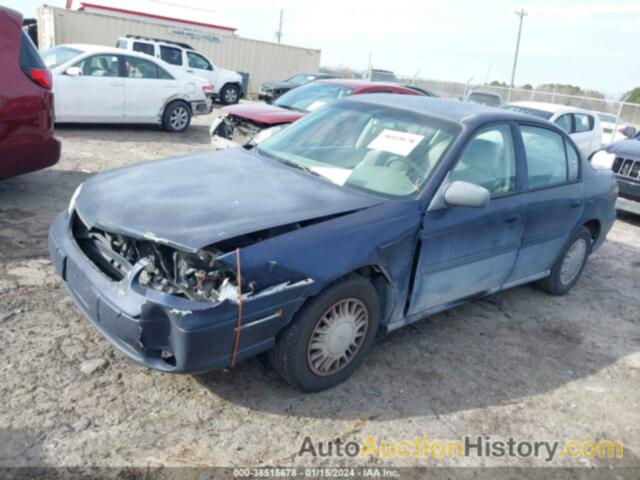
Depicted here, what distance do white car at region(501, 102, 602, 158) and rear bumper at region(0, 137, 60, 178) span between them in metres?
8.95

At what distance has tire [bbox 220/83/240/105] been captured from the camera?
1886 cm

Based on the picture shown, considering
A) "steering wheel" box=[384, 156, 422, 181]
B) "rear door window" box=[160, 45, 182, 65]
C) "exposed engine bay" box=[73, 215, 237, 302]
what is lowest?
"exposed engine bay" box=[73, 215, 237, 302]

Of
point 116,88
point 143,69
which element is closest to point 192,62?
point 143,69

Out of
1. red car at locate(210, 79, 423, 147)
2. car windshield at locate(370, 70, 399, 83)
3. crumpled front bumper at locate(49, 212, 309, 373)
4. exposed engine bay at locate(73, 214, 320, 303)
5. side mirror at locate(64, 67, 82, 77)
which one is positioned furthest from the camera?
car windshield at locate(370, 70, 399, 83)

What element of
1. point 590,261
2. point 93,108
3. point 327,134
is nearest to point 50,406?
point 327,134

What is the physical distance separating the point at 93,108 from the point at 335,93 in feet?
14.8

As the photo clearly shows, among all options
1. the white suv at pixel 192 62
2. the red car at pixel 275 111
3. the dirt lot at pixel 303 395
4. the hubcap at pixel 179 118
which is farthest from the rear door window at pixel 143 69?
the dirt lot at pixel 303 395

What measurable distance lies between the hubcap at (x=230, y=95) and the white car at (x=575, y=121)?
1042 cm

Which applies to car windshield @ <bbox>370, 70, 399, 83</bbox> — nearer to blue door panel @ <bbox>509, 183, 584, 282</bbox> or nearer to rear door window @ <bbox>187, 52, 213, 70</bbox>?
rear door window @ <bbox>187, 52, 213, 70</bbox>

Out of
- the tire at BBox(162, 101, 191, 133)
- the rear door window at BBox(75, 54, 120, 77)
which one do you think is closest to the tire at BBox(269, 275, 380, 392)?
the rear door window at BBox(75, 54, 120, 77)

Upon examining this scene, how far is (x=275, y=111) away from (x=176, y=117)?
3797mm

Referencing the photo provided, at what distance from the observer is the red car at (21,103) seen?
5.27 metres

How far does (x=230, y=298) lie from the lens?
8.75ft

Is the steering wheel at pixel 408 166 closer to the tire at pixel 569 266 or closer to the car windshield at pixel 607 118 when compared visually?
the tire at pixel 569 266
